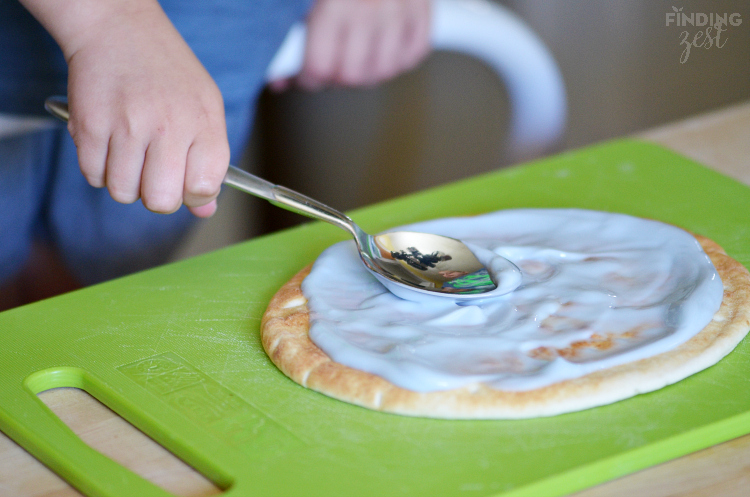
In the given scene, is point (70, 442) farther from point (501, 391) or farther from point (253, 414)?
point (501, 391)

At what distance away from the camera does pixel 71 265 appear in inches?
57.6

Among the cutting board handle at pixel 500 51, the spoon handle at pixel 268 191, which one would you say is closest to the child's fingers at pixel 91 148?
the spoon handle at pixel 268 191

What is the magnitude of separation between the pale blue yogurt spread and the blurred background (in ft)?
6.39

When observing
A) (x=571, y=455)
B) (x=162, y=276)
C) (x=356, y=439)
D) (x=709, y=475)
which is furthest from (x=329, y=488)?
(x=162, y=276)

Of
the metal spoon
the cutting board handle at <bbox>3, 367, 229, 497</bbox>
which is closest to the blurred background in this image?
the metal spoon

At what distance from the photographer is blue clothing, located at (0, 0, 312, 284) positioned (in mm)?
1271

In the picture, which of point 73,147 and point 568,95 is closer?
point 73,147

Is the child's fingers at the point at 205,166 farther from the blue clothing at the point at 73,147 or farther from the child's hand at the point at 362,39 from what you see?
the child's hand at the point at 362,39

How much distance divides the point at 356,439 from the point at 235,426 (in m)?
0.11

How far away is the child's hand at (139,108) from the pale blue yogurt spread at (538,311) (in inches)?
7.5

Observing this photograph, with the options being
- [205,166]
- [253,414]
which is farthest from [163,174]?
[253,414]

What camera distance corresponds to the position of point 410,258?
3.00 ft

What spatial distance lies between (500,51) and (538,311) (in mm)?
817

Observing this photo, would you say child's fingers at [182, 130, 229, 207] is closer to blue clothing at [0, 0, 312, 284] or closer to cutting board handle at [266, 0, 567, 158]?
blue clothing at [0, 0, 312, 284]
